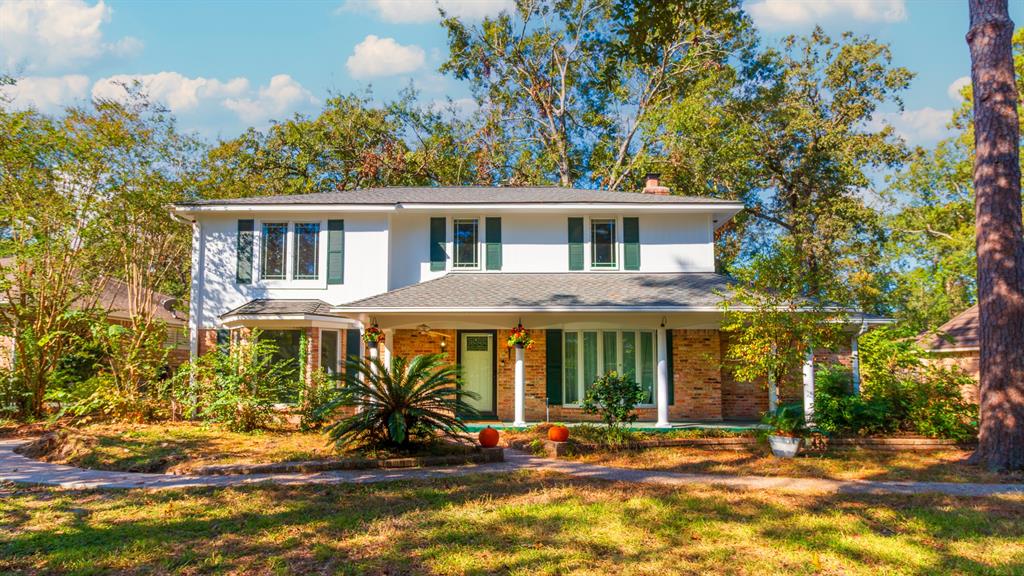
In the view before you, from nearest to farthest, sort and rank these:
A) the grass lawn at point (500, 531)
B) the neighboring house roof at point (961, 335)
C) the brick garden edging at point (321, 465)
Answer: the grass lawn at point (500, 531) < the brick garden edging at point (321, 465) < the neighboring house roof at point (961, 335)

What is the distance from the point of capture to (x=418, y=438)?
9.02 metres

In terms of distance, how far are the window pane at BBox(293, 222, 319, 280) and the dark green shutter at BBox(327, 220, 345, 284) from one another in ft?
1.12

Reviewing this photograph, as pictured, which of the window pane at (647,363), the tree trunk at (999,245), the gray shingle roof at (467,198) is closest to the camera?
the tree trunk at (999,245)

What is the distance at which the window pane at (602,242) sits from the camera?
15414mm

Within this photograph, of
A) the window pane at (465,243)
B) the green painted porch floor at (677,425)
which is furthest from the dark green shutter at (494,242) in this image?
the green painted porch floor at (677,425)

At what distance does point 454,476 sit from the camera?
7.65 m

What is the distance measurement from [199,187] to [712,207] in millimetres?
18326

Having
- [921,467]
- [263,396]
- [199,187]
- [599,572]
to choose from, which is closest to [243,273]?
[263,396]

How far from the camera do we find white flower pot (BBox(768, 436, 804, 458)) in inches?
368

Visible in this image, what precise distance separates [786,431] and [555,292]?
5677mm

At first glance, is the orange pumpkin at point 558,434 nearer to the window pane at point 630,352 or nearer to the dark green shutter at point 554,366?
the dark green shutter at point 554,366

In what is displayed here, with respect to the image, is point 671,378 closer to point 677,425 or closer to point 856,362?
point 677,425

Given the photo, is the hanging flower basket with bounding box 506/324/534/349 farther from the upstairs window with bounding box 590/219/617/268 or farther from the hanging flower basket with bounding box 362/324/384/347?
the upstairs window with bounding box 590/219/617/268

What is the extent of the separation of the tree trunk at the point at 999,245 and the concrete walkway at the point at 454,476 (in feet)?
4.02
